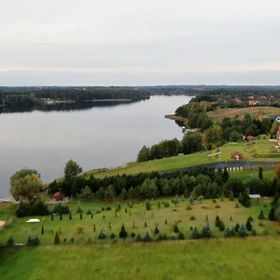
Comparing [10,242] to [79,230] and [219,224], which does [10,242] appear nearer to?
[79,230]

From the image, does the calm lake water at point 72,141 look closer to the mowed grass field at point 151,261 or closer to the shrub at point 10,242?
the shrub at point 10,242

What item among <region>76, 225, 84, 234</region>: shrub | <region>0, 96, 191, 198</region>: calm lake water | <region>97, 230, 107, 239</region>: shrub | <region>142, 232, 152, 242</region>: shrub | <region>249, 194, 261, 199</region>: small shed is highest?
<region>142, 232, 152, 242</region>: shrub

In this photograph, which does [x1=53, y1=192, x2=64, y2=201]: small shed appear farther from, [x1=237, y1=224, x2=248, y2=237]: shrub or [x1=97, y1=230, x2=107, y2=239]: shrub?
[x1=237, y1=224, x2=248, y2=237]: shrub

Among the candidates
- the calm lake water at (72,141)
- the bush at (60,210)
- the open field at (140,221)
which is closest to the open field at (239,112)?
the calm lake water at (72,141)

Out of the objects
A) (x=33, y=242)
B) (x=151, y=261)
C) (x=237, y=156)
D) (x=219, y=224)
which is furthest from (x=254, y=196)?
(x=33, y=242)

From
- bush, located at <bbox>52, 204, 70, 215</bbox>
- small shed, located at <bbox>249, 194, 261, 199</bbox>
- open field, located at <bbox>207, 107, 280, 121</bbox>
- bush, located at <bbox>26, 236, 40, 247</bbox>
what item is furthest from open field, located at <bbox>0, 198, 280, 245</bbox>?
open field, located at <bbox>207, 107, 280, 121</bbox>

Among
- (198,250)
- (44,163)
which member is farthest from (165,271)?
(44,163)
